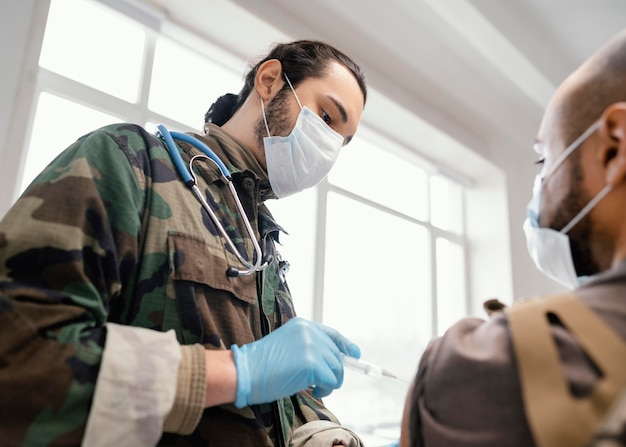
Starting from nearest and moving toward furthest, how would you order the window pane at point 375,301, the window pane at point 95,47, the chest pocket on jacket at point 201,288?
the chest pocket on jacket at point 201,288 < the window pane at point 95,47 < the window pane at point 375,301

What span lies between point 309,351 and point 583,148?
0.61m

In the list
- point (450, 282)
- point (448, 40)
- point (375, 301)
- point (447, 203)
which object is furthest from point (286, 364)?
point (447, 203)

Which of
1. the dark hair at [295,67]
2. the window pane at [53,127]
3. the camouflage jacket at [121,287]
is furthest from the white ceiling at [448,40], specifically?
the camouflage jacket at [121,287]

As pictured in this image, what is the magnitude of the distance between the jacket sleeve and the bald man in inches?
16.2

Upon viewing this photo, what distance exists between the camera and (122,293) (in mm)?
1000

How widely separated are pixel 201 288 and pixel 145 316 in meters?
0.12

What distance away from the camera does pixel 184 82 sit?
262cm

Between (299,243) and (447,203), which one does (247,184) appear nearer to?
(299,243)

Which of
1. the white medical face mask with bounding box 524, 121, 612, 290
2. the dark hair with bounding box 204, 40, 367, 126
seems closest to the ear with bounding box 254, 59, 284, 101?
the dark hair with bounding box 204, 40, 367, 126

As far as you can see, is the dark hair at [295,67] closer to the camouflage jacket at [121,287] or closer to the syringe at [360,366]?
the camouflage jacket at [121,287]

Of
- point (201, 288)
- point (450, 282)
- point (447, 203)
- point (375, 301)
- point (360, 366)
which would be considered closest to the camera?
point (201, 288)

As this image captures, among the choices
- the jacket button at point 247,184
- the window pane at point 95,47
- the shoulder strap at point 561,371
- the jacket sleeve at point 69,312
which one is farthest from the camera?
the window pane at point 95,47

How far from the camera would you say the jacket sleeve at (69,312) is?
0.76 meters

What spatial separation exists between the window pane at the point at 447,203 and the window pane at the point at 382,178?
24cm
